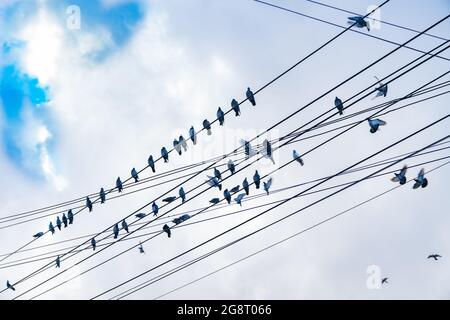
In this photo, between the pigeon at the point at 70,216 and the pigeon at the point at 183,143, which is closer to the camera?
the pigeon at the point at 183,143

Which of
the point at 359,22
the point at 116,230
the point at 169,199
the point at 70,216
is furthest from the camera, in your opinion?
the point at 70,216

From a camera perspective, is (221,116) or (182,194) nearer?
(221,116)

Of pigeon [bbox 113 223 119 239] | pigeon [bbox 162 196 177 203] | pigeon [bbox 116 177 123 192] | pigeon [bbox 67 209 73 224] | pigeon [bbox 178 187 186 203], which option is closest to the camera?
pigeon [bbox 178 187 186 203]

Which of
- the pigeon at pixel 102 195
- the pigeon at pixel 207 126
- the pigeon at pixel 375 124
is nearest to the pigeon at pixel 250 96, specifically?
the pigeon at pixel 207 126

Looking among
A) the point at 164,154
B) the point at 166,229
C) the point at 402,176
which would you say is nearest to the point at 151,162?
the point at 164,154

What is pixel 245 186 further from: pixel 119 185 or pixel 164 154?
pixel 119 185

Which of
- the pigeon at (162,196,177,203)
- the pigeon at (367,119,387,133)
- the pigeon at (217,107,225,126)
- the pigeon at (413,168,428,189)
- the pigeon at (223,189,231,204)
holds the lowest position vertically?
the pigeon at (413,168,428,189)

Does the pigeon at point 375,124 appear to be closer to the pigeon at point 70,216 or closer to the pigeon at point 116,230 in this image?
the pigeon at point 116,230

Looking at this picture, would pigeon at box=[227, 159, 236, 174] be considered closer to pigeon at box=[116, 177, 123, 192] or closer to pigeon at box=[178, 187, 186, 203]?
pigeon at box=[178, 187, 186, 203]

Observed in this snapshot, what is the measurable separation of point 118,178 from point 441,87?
592cm

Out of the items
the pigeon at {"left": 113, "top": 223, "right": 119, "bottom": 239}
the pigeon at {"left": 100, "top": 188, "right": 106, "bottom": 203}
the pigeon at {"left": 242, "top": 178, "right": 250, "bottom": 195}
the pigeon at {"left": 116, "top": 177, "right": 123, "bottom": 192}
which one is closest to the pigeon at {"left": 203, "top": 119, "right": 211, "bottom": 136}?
the pigeon at {"left": 242, "top": 178, "right": 250, "bottom": 195}
